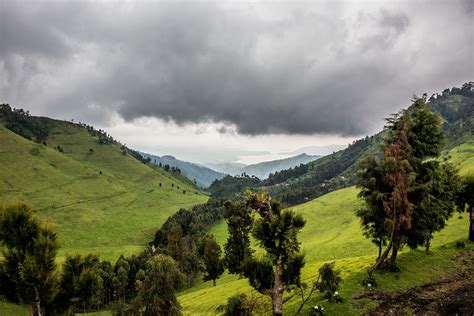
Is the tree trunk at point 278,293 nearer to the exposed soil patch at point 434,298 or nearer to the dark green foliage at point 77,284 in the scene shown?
the exposed soil patch at point 434,298

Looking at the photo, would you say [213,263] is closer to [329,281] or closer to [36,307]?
[329,281]

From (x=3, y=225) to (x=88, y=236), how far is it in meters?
188

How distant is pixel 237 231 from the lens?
84625mm

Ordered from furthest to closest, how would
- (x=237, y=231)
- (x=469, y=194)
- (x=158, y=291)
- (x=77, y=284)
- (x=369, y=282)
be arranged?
(x=237, y=231) → (x=469, y=194) → (x=369, y=282) → (x=158, y=291) → (x=77, y=284)

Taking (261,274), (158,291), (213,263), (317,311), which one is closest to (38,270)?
(158,291)

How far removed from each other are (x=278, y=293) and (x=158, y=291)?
468 inches

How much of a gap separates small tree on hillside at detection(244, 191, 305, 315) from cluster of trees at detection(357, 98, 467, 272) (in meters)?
14.9

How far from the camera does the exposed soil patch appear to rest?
100 ft

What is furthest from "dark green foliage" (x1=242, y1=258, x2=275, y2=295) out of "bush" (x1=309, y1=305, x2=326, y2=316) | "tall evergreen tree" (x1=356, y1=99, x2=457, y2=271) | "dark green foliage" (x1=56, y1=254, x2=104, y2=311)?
"tall evergreen tree" (x1=356, y1=99, x2=457, y2=271)

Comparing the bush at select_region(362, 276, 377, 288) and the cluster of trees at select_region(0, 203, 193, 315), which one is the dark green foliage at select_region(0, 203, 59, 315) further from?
the bush at select_region(362, 276, 377, 288)

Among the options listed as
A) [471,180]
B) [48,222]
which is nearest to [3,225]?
[48,222]

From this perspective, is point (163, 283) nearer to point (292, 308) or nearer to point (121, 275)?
point (292, 308)

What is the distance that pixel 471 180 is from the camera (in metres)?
54.1

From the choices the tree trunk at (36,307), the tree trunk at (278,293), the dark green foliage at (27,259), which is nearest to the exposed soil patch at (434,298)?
the tree trunk at (278,293)
